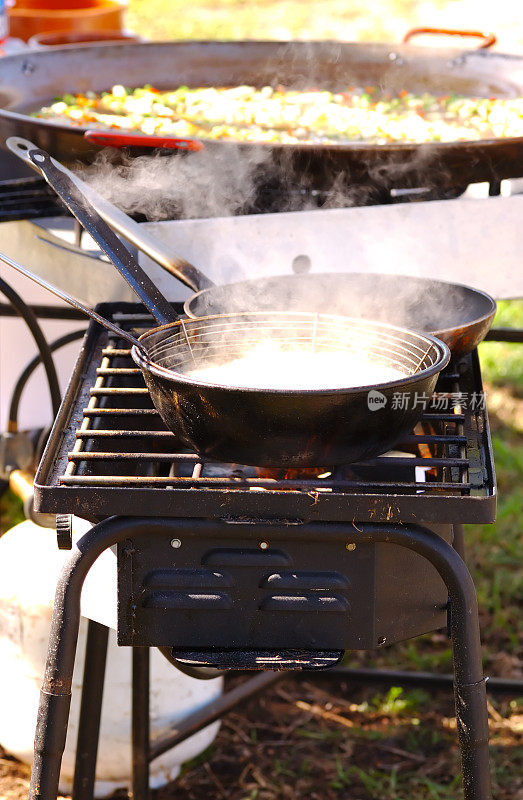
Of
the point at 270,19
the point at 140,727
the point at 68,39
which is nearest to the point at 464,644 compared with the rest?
the point at 140,727

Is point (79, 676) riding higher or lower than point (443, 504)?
lower

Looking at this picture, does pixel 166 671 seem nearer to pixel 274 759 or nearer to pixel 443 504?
pixel 274 759

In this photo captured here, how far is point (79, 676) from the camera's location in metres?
2.22

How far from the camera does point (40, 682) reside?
2246 millimetres

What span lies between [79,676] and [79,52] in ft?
5.93

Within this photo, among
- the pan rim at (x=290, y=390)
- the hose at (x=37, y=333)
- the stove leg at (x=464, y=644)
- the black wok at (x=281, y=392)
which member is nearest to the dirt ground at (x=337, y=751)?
the hose at (x=37, y=333)

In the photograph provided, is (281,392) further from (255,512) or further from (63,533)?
(63,533)

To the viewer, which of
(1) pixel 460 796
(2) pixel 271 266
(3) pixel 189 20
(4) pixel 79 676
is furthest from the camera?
(3) pixel 189 20

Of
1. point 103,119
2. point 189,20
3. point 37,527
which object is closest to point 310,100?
point 103,119

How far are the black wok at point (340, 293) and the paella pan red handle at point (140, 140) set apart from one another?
0.57ft

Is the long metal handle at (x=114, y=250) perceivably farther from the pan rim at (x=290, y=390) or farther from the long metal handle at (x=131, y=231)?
the pan rim at (x=290, y=390)

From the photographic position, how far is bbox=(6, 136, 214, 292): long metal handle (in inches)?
65.6

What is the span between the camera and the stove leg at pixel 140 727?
2098 millimetres

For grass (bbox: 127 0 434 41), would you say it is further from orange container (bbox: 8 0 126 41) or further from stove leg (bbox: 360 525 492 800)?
stove leg (bbox: 360 525 492 800)
